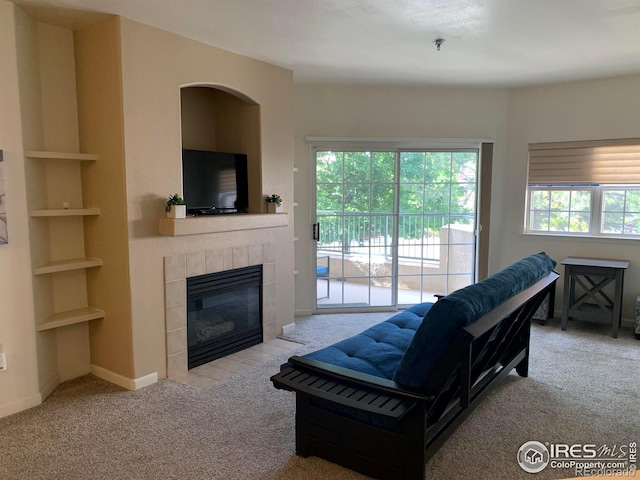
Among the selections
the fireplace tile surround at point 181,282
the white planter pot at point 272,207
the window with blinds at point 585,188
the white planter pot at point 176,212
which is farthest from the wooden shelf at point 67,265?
the window with blinds at point 585,188

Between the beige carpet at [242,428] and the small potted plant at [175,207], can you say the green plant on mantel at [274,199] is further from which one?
the beige carpet at [242,428]

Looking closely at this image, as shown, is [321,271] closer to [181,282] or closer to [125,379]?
[181,282]

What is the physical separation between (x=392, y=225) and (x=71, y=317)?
10.7 feet

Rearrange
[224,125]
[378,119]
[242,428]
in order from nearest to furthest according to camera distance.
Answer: [242,428] < [224,125] < [378,119]

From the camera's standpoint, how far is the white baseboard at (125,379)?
3186 mm

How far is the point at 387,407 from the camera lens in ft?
6.38

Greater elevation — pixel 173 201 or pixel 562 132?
pixel 562 132

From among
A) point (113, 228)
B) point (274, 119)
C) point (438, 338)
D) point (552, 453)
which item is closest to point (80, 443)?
point (113, 228)

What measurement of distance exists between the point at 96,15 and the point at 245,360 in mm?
2635

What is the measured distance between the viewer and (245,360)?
3732 mm

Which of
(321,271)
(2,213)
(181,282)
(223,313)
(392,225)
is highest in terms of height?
(2,213)

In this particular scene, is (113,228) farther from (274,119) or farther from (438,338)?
(438,338)

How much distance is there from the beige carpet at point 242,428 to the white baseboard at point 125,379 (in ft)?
0.18

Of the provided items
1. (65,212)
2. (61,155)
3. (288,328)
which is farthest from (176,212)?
(288,328)
